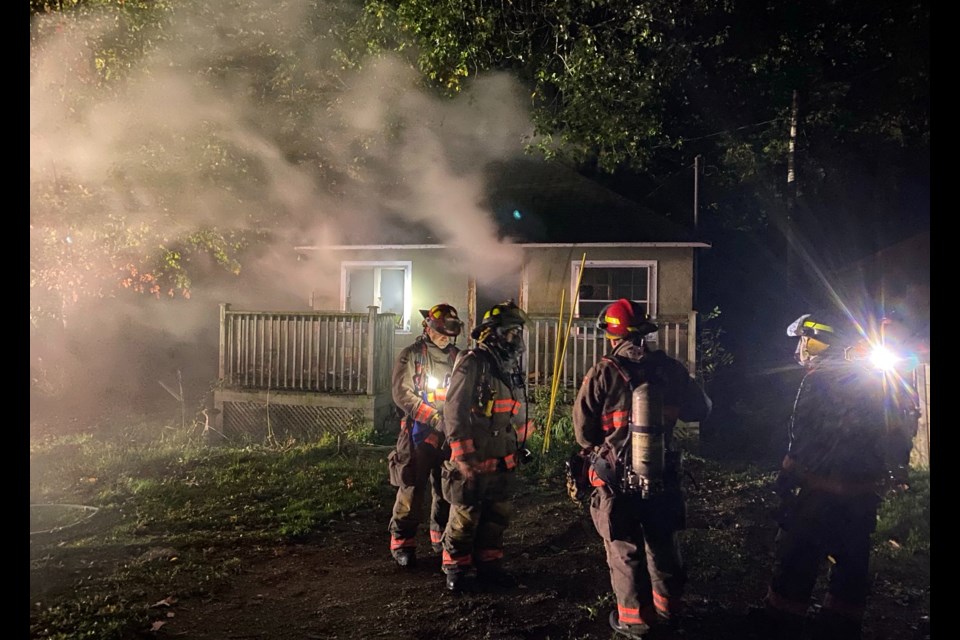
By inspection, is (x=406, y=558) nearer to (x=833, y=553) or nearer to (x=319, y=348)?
(x=833, y=553)

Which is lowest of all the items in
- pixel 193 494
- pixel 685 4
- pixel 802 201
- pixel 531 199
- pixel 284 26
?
pixel 193 494

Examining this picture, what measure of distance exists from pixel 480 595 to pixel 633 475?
153 centimetres

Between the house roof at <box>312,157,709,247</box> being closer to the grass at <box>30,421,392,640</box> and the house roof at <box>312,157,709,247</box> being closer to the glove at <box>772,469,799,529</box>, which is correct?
the grass at <box>30,421,392,640</box>

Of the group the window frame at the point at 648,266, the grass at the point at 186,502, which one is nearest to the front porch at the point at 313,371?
the grass at the point at 186,502

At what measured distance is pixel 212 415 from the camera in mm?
9781

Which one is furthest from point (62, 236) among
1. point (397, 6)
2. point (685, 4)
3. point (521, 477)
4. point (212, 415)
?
point (685, 4)

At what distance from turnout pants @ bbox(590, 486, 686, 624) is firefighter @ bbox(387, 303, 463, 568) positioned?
5.42 feet

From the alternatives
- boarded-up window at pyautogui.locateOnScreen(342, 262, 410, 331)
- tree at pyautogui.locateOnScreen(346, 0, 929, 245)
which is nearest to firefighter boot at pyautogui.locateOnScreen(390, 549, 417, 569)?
boarded-up window at pyautogui.locateOnScreen(342, 262, 410, 331)

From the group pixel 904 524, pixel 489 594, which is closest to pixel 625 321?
pixel 489 594

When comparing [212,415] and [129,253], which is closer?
[212,415]

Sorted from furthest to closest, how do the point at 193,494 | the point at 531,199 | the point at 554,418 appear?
the point at 531,199 < the point at 554,418 < the point at 193,494

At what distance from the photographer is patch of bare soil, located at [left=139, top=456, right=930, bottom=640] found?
12.9ft

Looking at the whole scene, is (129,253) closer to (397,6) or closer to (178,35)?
(178,35)

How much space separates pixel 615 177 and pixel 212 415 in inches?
596
